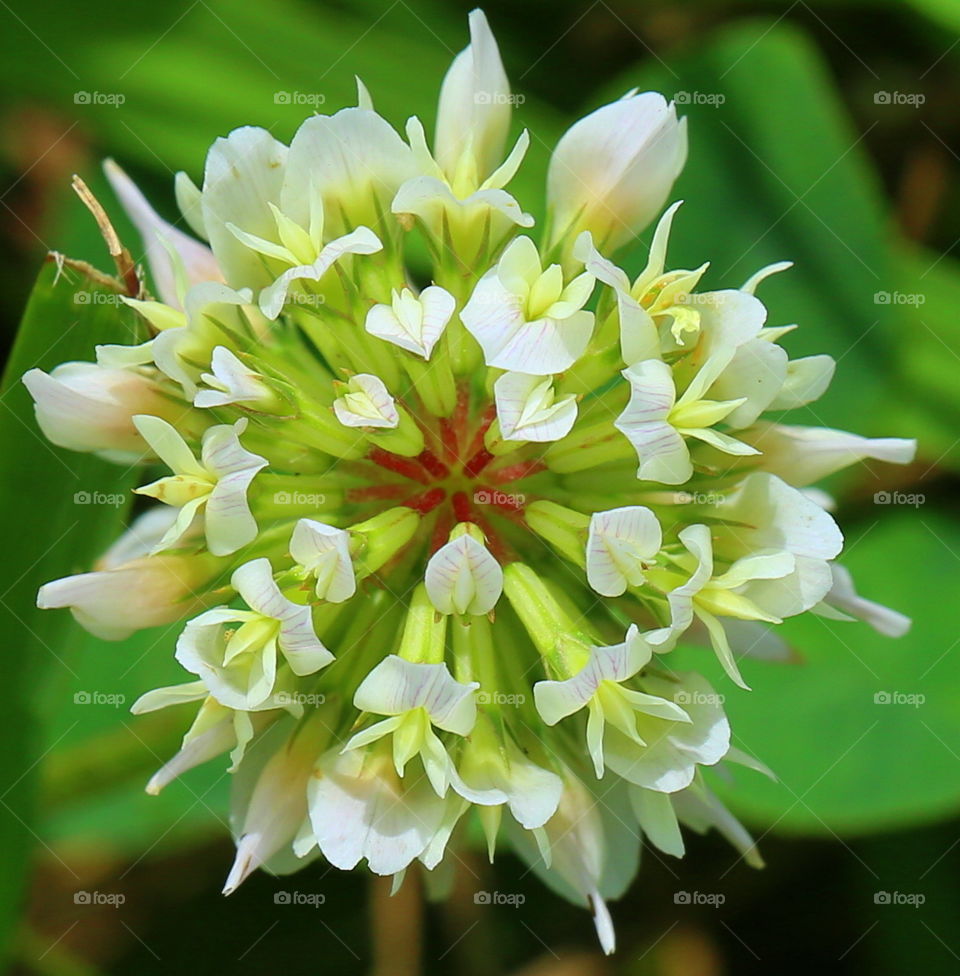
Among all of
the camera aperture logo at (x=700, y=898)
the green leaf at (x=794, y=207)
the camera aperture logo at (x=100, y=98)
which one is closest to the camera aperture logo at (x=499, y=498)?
the green leaf at (x=794, y=207)

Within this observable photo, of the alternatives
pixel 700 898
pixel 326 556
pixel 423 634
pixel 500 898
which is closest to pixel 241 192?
pixel 326 556

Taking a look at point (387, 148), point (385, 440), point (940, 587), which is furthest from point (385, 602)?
point (940, 587)

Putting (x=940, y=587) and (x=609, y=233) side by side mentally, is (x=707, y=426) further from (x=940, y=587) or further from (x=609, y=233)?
(x=940, y=587)

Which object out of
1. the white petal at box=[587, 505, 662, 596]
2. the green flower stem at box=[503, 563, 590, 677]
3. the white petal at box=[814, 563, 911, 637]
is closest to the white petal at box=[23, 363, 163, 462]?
the green flower stem at box=[503, 563, 590, 677]

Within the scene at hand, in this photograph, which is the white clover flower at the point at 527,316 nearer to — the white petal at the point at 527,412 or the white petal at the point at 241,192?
the white petal at the point at 527,412

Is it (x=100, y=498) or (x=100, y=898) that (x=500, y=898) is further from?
(x=100, y=498)

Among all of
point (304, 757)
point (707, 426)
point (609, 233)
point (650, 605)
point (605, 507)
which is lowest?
point (304, 757)
